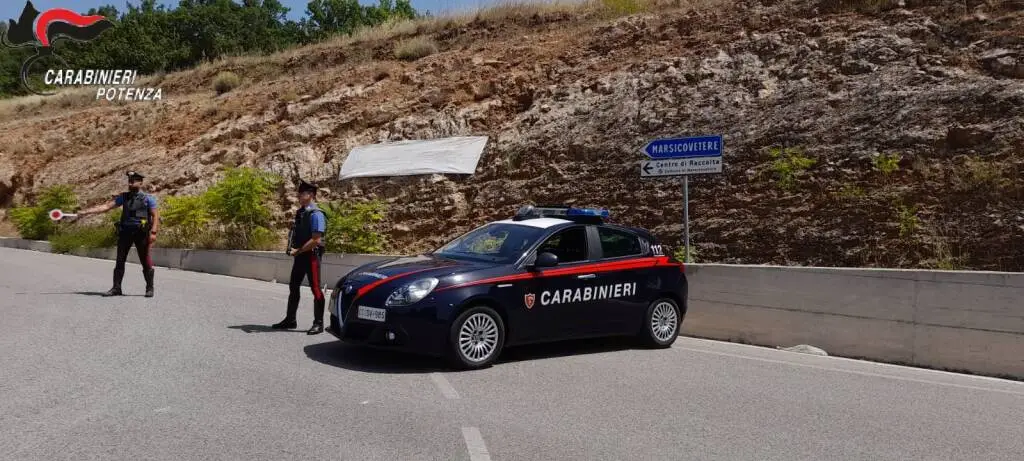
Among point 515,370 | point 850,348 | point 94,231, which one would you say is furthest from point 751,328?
point 94,231

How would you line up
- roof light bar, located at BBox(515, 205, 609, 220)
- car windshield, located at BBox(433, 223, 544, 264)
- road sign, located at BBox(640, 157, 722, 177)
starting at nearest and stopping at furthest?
car windshield, located at BBox(433, 223, 544, 264) < roof light bar, located at BBox(515, 205, 609, 220) < road sign, located at BBox(640, 157, 722, 177)

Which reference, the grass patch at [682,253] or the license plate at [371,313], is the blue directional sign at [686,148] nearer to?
the grass patch at [682,253]

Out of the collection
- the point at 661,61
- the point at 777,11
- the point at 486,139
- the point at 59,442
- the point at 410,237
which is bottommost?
the point at 59,442

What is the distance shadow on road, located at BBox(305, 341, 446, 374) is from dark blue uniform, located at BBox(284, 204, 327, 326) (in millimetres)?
952

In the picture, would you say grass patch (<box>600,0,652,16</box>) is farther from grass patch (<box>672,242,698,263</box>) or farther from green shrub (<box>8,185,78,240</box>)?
→ green shrub (<box>8,185,78,240</box>)

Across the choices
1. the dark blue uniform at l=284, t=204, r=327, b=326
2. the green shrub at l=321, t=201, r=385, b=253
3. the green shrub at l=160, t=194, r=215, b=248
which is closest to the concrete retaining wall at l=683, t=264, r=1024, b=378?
the dark blue uniform at l=284, t=204, r=327, b=326

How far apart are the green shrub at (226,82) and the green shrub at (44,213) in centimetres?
825

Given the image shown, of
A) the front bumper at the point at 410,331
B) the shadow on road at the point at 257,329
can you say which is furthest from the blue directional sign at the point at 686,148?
the shadow on road at the point at 257,329

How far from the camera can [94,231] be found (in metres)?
28.5

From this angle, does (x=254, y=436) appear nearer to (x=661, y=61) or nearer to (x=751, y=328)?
(x=751, y=328)

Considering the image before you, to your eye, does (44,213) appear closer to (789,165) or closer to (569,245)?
(789,165)

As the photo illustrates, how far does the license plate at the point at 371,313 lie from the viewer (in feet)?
25.8

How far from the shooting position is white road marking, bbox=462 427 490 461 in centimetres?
518

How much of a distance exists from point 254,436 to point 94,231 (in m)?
26.1
